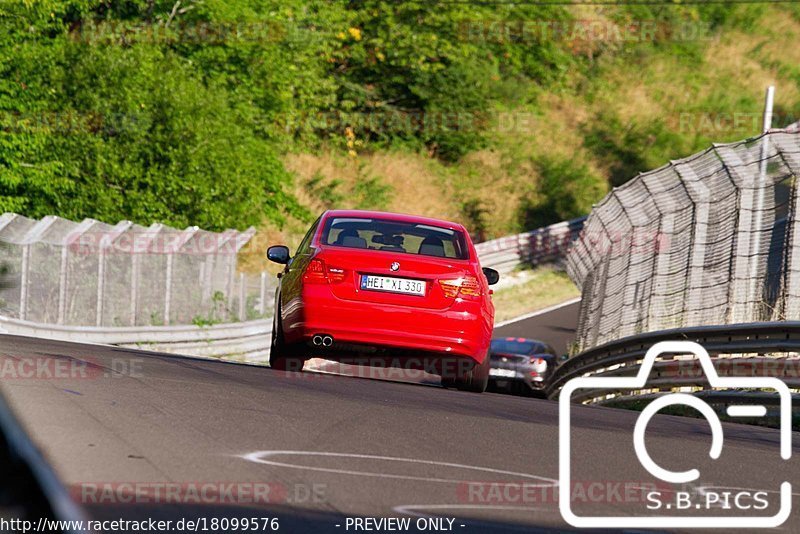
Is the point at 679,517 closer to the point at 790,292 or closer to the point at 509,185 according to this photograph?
the point at 790,292

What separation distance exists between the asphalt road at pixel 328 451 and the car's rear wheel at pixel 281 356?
1095 millimetres

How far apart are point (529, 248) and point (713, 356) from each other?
104ft

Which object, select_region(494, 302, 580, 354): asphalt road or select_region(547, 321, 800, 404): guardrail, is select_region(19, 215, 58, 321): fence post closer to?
select_region(547, 321, 800, 404): guardrail

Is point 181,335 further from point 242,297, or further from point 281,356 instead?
point 281,356

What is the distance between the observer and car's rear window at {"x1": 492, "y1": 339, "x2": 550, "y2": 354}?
82.9 feet

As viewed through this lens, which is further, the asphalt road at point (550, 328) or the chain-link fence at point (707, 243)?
the asphalt road at point (550, 328)

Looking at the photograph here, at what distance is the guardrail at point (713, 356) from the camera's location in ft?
42.8

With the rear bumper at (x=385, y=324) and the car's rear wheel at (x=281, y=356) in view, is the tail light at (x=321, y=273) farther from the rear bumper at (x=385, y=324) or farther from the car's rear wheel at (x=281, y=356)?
the car's rear wheel at (x=281, y=356)

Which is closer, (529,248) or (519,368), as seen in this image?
(519,368)

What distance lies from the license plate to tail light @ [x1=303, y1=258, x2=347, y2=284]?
0.68ft

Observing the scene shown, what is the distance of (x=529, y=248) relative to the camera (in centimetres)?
4619

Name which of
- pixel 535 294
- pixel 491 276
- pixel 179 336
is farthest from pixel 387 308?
pixel 535 294

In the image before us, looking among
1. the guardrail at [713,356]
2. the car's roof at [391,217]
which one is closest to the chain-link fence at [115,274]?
the guardrail at [713,356]

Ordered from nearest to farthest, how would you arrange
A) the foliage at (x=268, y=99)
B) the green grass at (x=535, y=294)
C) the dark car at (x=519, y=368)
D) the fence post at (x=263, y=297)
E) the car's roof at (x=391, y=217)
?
the car's roof at (x=391, y=217), the dark car at (x=519, y=368), the fence post at (x=263, y=297), the foliage at (x=268, y=99), the green grass at (x=535, y=294)
